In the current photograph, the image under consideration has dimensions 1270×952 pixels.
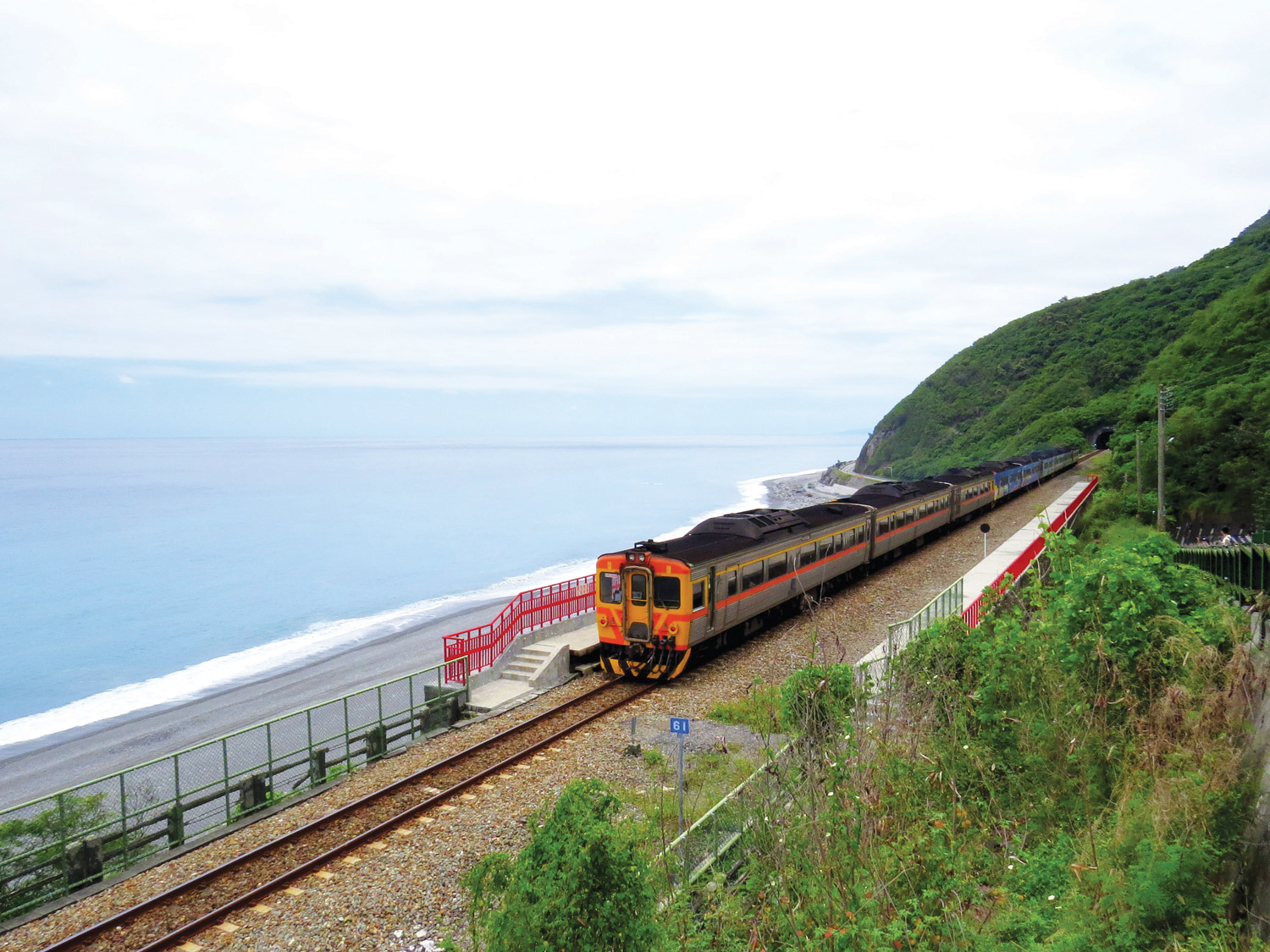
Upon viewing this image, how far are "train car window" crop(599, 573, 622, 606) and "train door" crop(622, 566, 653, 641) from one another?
6.2 inches

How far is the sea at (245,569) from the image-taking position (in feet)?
120

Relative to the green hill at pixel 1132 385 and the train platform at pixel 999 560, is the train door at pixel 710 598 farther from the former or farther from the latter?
the green hill at pixel 1132 385

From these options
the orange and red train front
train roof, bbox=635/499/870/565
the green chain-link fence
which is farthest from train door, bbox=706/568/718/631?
the green chain-link fence

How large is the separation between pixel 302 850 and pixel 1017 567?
15943 millimetres

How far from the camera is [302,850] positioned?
32.8 ft

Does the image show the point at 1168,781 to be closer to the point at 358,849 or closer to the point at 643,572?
the point at 358,849

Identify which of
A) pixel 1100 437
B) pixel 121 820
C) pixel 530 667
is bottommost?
pixel 121 820

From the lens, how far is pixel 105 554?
69.9 meters

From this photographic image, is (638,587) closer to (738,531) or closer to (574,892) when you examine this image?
(738,531)

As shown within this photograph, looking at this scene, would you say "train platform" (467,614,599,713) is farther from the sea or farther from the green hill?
the green hill

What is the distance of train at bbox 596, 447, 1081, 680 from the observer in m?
15.7

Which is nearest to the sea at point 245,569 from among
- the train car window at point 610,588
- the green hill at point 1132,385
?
the train car window at point 610,588

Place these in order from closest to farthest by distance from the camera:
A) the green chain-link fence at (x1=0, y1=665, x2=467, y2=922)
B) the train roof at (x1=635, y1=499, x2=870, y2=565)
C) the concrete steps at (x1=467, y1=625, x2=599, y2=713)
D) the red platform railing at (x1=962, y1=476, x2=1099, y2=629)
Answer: the green chain-link fence at (x1=0, y1=665, x2=467, y2=922) < the red platform railing at (x1=962, y1=476, x2=1099, y2=629) < the train roof at (x1=635, y1=499, x2=870, y2=565) < the concrete steps at (x1=467, y1=625, x2=599, y2=713)

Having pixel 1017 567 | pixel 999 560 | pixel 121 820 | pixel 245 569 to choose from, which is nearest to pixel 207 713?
pixel 121 820
